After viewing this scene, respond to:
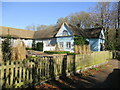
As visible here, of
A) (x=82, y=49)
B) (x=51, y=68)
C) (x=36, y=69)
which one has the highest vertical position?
(x=82, y=49)

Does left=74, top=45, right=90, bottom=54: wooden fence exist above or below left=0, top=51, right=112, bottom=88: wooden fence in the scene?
above

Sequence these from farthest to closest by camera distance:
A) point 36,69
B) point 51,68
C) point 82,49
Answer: point 82,49 → point 51,68 → point 36,69

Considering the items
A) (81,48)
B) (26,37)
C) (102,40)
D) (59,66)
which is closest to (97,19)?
(102,40)

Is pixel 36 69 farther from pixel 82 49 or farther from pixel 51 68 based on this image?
pixel 82 49

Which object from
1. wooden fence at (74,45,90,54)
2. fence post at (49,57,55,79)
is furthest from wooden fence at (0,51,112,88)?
wooden fence at (74,45,90,54)

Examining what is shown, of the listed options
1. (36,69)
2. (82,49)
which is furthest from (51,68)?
(82,49)

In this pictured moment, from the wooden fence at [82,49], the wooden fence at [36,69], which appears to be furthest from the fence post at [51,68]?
the wooden fence at [82,49]

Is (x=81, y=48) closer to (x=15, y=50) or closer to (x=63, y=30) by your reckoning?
(x=15, y=50)

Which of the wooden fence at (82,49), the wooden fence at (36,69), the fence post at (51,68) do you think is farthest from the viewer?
the wooden fence at (82,49)

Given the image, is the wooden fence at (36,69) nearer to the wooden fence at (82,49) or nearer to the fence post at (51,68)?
the fence post at (51,68)

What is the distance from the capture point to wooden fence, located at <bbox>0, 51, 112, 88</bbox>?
353 cm

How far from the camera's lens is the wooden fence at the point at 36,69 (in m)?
3.53

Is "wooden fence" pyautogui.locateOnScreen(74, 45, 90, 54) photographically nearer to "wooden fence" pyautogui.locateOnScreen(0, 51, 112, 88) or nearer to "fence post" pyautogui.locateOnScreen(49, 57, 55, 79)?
"wooden fence" pyautogui.locateOnScreen(0, 51, 112, 88)

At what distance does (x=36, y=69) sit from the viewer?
177 inches
